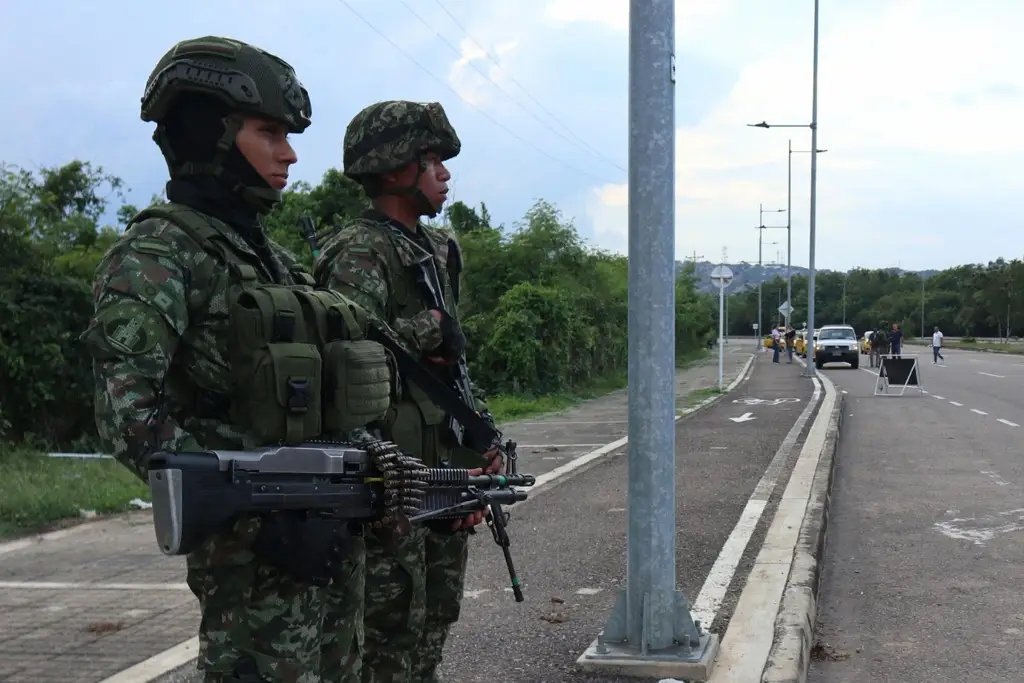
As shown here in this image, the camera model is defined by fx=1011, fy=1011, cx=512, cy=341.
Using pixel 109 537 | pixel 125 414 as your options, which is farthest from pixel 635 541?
pixel 109 537

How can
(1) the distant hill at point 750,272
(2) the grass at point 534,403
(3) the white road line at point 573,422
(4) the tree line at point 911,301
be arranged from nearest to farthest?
(3) the white road line at point 573,422
(2) the grass at point 534,403
(1) the distant hill at point 750,272
(4) the tree line at point 911,301

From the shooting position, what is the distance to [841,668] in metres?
4.66

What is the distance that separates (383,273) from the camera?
3.00 metres

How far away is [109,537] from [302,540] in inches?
214

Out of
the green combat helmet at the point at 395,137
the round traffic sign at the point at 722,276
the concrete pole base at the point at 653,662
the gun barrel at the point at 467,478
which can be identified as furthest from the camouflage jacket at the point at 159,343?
the round traffic sign at the point at 722,276

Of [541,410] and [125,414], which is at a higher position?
[125,414]

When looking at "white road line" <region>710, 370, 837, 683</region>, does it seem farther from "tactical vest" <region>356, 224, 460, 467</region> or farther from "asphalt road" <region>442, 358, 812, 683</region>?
"tactical vest" <region>356, 224, 460, 467</region>

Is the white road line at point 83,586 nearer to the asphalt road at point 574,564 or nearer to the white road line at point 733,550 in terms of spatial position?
the asphalt road at point 574,564

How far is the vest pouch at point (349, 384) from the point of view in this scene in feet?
7.39

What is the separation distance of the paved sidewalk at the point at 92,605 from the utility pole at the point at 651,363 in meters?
1.88

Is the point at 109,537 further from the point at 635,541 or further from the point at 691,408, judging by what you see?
the point at 691,408

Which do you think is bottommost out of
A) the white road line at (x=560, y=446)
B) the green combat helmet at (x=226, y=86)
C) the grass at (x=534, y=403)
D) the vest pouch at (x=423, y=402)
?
the grass at (x=534, y=403)

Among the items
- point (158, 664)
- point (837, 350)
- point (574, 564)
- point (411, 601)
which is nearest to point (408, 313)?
point (411, 601)

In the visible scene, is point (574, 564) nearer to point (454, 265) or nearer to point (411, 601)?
point (454, 265)
